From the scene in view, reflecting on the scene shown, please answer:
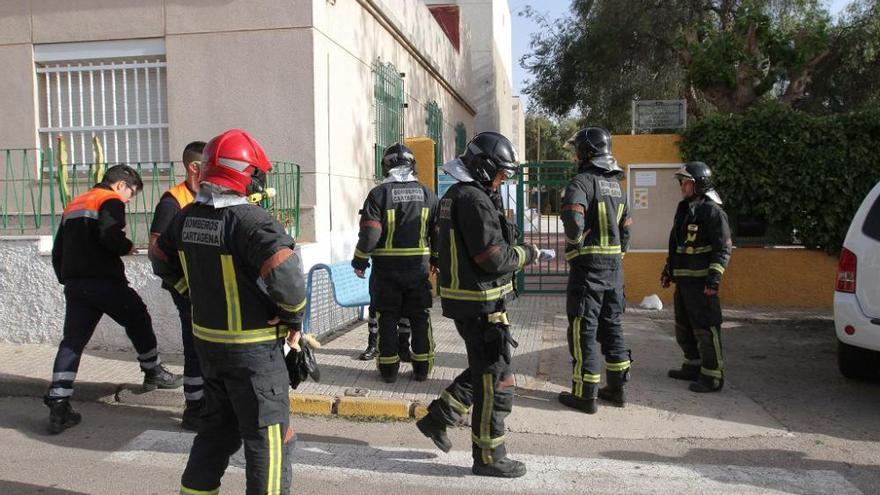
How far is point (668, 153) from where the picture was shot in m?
10.6

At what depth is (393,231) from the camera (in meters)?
6.20

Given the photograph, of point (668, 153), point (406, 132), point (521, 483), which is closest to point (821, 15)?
point (668, 153)

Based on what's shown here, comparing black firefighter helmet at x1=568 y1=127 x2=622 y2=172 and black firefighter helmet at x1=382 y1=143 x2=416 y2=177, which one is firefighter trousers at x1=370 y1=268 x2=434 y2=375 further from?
black firefighter helmet at x1=568 y1=127 x2=622 y2=172

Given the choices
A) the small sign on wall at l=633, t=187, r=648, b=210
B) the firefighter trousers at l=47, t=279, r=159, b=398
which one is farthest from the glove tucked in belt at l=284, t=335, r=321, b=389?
the small sign on wall at l=633, t=187, r=648, b=210

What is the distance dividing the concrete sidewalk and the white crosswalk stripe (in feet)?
2.08

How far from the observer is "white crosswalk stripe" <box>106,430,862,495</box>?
4340mm

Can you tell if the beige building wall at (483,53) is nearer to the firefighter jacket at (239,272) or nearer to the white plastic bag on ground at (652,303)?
the white plastic bag on ground at (652,303)

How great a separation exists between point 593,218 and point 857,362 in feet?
9.29

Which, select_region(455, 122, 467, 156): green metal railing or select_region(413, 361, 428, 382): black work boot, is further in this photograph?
select_region(455, 122, 467, 156): green metal railing

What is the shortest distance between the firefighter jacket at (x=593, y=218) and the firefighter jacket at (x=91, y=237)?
3.19m

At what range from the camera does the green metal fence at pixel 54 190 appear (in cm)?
799

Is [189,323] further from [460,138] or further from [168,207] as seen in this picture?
[460,138]

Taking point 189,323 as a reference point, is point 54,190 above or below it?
above

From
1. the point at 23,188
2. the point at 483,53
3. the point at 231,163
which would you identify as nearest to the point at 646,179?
the point at 23,188
